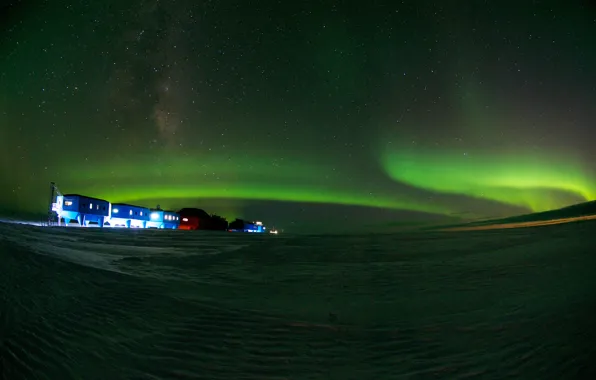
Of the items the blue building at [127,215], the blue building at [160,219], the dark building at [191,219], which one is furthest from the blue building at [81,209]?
the dark building at [191,219]

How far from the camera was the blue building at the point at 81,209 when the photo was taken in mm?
12412

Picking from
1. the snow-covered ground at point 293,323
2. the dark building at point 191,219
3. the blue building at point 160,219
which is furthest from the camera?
the dark building at point 191,219

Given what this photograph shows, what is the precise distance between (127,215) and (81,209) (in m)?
5.79

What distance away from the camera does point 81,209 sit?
14000 millimetres

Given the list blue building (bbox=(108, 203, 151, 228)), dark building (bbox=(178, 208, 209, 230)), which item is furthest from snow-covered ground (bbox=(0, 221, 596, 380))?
dark building (bbox=(178, 208, 209, 230))

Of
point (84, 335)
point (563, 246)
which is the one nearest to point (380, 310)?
point (84, 335)

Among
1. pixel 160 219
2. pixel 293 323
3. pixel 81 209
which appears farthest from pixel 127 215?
pixel 293 323

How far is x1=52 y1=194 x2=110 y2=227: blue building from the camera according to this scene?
1241 cm

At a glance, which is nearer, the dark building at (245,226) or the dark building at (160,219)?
the dark building at (160,219)

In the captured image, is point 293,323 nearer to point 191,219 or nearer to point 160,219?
point 160,219

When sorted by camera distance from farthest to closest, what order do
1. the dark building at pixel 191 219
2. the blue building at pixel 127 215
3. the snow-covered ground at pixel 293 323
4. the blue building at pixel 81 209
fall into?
the dark building at pixel 191 219 → the blue building at pixel 127 215 → the blue building at pixel 81 209 → the snow-covered ground at pixel 293 323

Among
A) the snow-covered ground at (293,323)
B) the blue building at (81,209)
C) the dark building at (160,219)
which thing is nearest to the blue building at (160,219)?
the dark building at (160,219)

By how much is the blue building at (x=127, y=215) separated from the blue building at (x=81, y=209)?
3.90 feet

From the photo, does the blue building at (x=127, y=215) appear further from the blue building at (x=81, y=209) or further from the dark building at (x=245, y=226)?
the dark building at (x=245, y=226)
